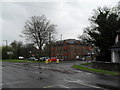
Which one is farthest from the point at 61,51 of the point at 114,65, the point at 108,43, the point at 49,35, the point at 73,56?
the point at 114,65

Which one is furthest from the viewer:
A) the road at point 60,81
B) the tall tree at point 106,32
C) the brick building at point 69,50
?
the brick building at point 69,50

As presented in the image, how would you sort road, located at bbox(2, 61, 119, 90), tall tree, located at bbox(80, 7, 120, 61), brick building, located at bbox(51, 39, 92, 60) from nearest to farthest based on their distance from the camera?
road, located at bbox(2, 61, 119, 90) → tall tree, located at bbox(80, 7, 120, 61) → brick building, located at bbox(51, 39, 92, 60)

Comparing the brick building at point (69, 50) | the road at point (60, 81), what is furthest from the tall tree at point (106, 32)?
the brick building at point (69, 50)

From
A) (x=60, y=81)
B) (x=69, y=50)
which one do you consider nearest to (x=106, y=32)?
(x=60, y=81)

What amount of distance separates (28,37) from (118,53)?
2847cm

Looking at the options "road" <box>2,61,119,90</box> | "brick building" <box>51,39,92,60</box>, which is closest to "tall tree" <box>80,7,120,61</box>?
"road" <box>2,61,119,90</box>

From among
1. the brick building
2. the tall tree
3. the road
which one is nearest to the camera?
the road

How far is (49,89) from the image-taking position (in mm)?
8672

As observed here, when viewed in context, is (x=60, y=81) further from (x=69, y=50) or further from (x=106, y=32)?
(x=69, y=50)

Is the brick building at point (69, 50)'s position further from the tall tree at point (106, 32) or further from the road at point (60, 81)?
the road at point (60, 81)

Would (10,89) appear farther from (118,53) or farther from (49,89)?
(118,53)

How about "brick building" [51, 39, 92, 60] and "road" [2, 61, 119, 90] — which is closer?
"road" [2, 61, 119, 90]

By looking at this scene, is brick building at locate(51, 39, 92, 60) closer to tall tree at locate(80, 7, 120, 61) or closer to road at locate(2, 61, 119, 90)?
tall tree at locate(80, 7, 120, 61)

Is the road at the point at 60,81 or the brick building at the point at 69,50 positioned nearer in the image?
the road at the point at 60,81
